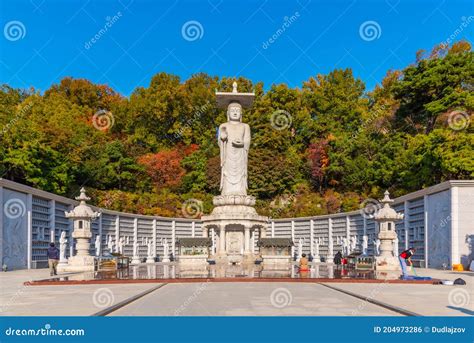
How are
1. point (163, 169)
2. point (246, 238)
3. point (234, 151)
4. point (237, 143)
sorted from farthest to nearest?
1. point (163, 169)
2. point (234, 151)
3. point (237, 143)
4. point (246, 238)

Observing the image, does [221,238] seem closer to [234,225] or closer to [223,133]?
[234,225]

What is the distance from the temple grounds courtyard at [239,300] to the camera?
11672 mm

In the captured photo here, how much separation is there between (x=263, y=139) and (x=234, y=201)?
706 inches

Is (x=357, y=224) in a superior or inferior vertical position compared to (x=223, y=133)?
inferior

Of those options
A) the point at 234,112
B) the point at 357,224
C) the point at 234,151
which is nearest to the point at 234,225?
the point at 234,151

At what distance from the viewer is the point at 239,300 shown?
13.7 meters

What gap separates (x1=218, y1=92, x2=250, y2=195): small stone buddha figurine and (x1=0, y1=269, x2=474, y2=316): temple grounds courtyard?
70.8 feet

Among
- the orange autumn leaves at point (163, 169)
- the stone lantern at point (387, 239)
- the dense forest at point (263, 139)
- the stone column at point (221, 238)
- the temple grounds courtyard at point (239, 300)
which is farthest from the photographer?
the orange autumn leaves at point (163, 169)

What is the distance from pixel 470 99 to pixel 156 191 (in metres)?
28.3

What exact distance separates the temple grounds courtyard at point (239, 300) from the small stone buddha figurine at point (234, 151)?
21.6 m

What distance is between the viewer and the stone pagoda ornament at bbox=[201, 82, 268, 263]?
37.5 m

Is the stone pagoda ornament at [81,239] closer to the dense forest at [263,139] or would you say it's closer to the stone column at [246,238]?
the dense forest at [263,139]

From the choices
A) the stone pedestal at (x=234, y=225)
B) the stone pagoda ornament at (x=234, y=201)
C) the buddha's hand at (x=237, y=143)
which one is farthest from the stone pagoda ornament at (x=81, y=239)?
the buddha's hand at (x=237, y=143)

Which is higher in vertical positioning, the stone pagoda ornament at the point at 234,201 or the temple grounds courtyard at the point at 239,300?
the stone pagoda ornament at the point at 234,201
